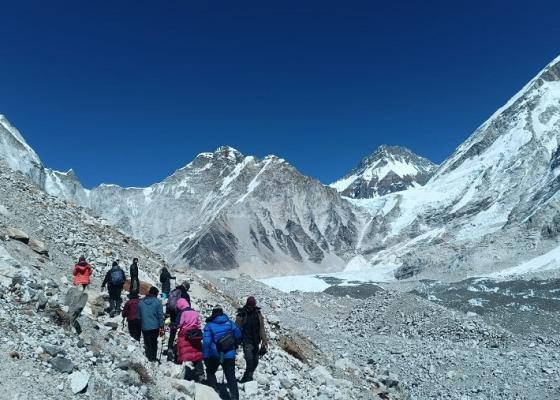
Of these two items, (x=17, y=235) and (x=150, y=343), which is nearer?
(x=150, y=343)

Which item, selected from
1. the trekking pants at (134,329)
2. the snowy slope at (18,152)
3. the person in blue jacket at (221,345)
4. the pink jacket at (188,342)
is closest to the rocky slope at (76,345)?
the trekking pants at (134,329)

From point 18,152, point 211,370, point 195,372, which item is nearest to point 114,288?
point 195,372

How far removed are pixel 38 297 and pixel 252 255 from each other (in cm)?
18139

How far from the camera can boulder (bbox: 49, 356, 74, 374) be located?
8.52m

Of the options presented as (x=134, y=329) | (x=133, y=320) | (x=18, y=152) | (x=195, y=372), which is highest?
(x=18, y=152)

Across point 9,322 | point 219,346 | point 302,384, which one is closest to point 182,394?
point 219,346

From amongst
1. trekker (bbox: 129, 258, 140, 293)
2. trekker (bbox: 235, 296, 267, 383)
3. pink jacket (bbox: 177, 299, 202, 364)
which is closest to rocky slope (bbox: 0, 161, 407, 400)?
pink jacket (bbox: 177, 299, 202, 364)

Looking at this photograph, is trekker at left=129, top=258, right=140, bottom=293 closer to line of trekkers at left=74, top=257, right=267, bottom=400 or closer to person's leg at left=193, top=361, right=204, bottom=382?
line of trekkers at left=74, top=257, right=267, bottom=400

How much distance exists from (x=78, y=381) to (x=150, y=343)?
3139mm

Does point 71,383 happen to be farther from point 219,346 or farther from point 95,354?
point 219,346

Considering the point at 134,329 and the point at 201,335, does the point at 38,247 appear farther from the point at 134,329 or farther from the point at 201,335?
the point at 201,335

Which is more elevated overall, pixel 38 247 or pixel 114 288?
pixel 38 247

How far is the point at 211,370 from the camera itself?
34.6 feet

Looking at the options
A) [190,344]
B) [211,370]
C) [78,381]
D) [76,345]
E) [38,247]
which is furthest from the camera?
[38,247]
